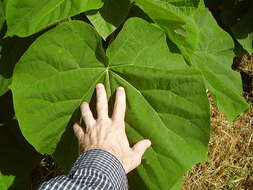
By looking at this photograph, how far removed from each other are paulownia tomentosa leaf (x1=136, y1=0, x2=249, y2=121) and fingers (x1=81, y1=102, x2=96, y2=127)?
39 centimetres

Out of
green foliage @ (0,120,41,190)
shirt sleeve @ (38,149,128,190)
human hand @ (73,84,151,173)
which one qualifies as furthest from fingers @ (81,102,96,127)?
green foliage @ (0,120,41,190)

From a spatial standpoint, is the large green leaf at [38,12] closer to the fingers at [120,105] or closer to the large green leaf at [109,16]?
the large green leaf at [109,16]

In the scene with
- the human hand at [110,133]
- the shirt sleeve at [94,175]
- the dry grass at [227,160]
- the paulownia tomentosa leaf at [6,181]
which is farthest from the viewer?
the dry grass at [227,160]

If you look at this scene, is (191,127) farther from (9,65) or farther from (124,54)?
(9,65)

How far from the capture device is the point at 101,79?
153 centimetres

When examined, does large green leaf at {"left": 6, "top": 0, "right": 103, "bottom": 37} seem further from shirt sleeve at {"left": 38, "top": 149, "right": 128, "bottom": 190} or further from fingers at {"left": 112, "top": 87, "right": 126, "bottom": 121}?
shirt sleeve at {"left": 38, "top": 149, "right": 128, "bottom": 190}

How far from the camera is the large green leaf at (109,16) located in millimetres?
1505

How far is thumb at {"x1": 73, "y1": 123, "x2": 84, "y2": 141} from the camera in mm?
1441

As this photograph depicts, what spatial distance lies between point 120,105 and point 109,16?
32 centimetres

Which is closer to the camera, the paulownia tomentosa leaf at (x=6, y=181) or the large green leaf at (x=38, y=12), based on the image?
the large green leaf at (x=38, y=12)

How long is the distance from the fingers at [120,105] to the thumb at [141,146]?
0.33 ft

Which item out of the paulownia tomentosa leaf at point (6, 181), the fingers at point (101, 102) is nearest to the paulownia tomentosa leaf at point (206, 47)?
the fingers at point (101, 102)

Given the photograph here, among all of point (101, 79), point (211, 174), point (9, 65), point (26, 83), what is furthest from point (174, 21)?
point (211, 174)

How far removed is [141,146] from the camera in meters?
1.45
